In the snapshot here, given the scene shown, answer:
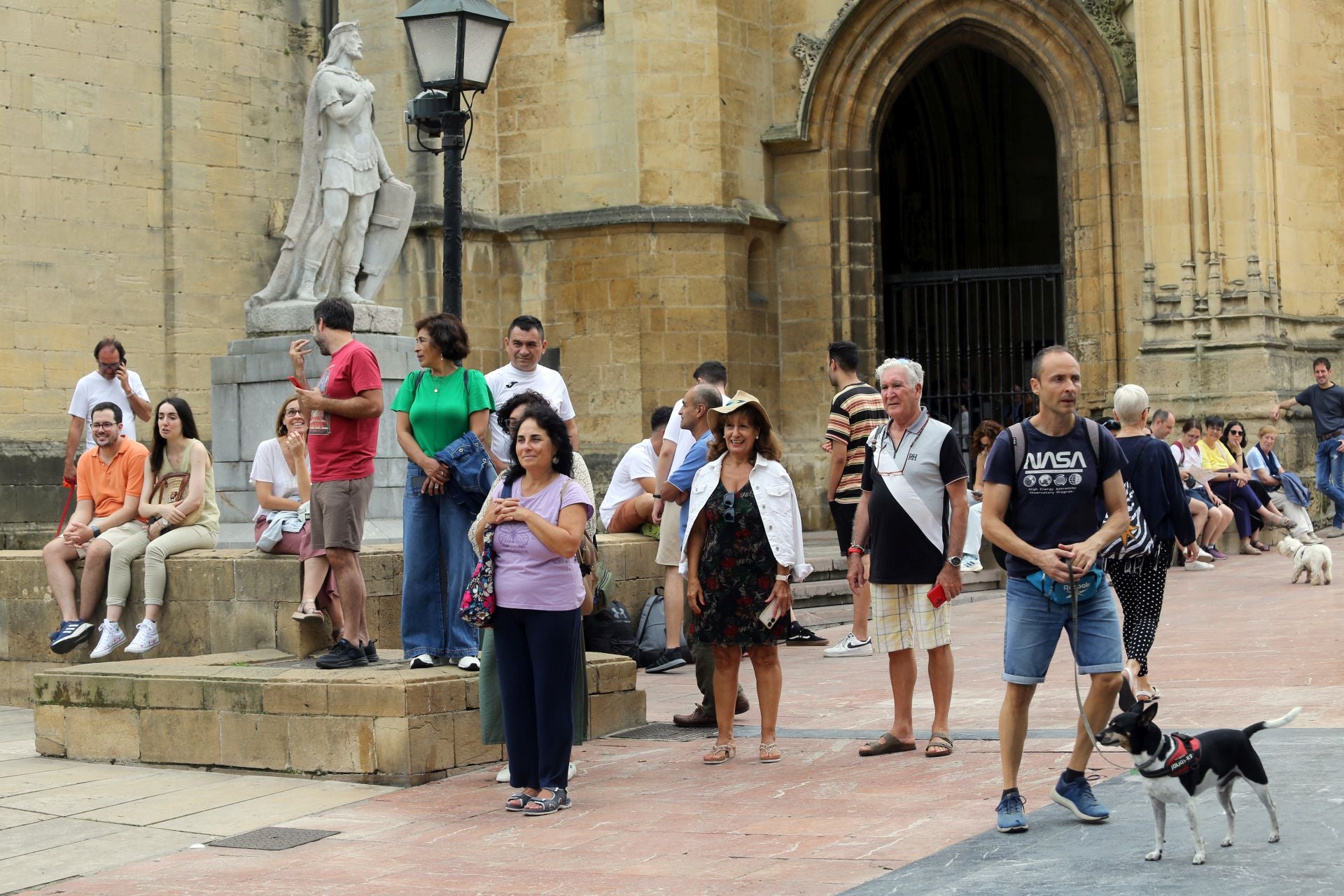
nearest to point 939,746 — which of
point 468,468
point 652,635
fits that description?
point 468,468

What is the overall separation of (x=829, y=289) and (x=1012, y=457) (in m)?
15.0

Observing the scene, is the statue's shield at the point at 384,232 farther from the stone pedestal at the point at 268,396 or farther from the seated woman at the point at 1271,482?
the seated woman at the point at 1271,482

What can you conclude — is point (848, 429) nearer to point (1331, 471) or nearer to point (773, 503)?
point (773, 503)

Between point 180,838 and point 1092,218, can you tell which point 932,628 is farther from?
point 1092,218

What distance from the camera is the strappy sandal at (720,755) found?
7766mm

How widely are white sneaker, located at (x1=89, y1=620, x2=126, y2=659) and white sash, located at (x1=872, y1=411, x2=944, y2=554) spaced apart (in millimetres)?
4834

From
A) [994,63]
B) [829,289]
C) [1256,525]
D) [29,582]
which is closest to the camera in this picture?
[29,582]

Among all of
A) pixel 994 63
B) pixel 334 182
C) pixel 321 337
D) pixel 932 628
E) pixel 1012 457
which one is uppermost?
pixel 994 63

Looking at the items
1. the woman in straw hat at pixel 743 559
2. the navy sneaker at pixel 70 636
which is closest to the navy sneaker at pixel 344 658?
the woman in straw hat at pixel 743 559

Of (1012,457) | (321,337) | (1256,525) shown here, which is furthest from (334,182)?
(1256,525)

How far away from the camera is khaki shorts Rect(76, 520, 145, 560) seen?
33.9ft

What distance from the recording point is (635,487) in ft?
38.8

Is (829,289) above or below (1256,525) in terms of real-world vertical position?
above

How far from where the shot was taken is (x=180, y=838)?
6809mm
